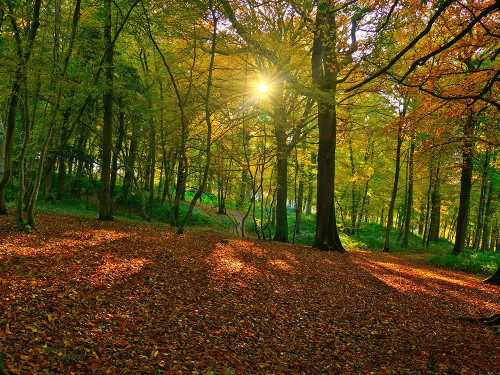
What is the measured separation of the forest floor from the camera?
312 cm

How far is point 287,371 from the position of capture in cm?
350

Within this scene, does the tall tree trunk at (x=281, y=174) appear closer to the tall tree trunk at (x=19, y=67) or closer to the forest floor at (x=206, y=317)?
the forest floor at (x=206, y=317)

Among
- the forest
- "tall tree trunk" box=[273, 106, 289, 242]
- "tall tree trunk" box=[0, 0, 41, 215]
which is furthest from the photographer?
"tall tree trunk" box=[273, 106, 289, 242]

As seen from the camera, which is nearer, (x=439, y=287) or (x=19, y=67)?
(x=19, y=67)

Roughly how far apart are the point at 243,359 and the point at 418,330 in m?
3.47

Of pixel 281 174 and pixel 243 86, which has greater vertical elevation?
pixel 243 86

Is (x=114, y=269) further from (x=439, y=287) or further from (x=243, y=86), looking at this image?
(x=243, y=86)

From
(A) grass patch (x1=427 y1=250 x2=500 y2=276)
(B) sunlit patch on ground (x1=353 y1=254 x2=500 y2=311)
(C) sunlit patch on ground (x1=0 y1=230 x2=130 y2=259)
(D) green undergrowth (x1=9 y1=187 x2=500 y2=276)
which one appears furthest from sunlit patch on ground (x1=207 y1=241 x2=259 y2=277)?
(A) grass patch (x1=427 y1=250 x2=500 y2=276)

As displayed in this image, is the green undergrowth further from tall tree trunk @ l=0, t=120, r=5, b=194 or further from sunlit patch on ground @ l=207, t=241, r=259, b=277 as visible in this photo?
sunlit patch on ground @ l=207, t=241, r=259, b=277

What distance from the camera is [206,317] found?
4.38 meters

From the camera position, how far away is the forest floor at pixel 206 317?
10.2 feet

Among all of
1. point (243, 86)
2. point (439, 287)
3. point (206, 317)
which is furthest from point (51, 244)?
point (439, 287)

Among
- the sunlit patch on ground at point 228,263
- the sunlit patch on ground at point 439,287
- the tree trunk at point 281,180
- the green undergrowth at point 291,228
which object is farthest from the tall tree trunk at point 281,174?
the sunlit patch on ground at point 439,287

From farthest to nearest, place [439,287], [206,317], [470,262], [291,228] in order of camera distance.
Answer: [291,228] → [470,262] → [439,287] → [206,317]
